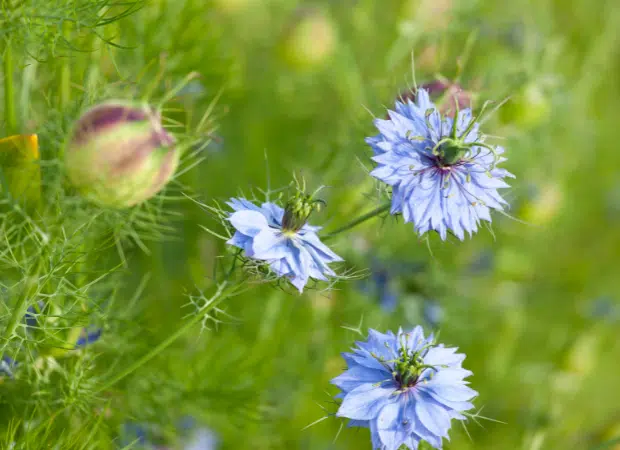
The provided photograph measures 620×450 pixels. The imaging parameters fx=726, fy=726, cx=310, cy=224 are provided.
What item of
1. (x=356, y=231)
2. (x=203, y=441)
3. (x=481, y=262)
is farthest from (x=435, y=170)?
(x=481, y=262)

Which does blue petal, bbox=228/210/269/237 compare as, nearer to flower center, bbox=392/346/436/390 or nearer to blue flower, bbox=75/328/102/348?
flower center, bbox=392/346/436/390

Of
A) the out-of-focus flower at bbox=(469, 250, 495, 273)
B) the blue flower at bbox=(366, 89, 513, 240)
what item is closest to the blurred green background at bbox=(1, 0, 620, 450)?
the out-of-focus flower at bbox=(469, 250, 495, 273)

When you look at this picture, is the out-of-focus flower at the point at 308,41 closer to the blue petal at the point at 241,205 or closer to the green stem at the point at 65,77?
the green stem at the point at 65,77

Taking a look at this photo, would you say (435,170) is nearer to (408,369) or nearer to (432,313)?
(408,369)

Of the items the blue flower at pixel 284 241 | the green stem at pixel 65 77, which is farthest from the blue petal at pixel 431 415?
the green stem at pixel 65 77

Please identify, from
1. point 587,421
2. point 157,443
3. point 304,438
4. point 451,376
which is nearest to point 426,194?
point 451,376

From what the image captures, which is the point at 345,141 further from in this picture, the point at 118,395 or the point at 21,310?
the point at 21,310

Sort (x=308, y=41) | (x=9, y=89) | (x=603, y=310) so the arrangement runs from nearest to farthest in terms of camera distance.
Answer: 1. (x=9, y=89)
2. (x=308, y=41)
3. (x=603, y=310)

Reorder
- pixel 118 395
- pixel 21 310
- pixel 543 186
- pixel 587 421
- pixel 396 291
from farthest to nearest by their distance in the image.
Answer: pixel 587 421, pixel 543 186, pixel 396 291, pixel 118 395, pixel 21 310
